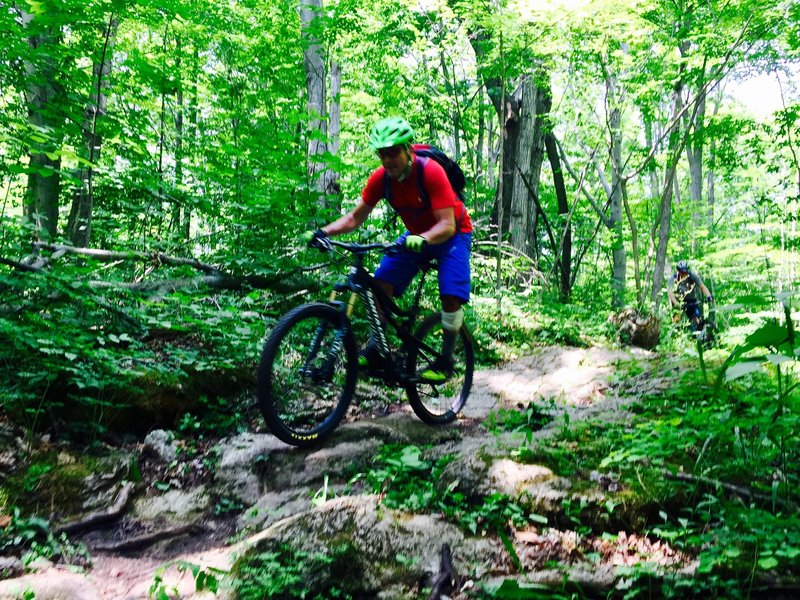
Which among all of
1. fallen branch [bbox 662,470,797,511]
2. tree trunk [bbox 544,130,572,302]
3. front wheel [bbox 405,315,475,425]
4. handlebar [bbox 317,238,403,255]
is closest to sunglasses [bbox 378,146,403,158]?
handlebar [bbox 317,238,403,255]

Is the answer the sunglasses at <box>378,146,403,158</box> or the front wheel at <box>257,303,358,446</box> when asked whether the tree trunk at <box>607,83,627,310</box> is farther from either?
the front wheel at <box>257,303,358,446</box>

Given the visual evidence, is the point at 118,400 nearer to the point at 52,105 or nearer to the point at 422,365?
the point at 422,365

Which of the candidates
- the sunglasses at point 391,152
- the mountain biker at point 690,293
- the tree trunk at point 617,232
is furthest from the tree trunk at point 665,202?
the sunglasses at point 391,152

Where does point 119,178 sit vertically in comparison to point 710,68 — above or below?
below

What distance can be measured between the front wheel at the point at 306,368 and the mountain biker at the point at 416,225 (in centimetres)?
25

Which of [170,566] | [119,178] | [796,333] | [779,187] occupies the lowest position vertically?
[170,566]

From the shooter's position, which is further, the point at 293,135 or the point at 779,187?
the point at 779,187

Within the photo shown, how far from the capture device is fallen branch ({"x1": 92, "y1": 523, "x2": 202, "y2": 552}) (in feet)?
9.18

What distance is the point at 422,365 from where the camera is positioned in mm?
4805

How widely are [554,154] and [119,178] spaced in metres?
11.6

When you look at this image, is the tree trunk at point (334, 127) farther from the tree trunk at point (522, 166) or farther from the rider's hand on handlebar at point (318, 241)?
the tree trunk at point (522, 166)

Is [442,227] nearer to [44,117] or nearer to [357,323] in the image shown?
[357,323]

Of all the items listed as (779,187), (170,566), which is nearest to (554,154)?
(779,187)

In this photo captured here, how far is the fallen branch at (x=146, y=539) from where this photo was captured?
2.80 metres
